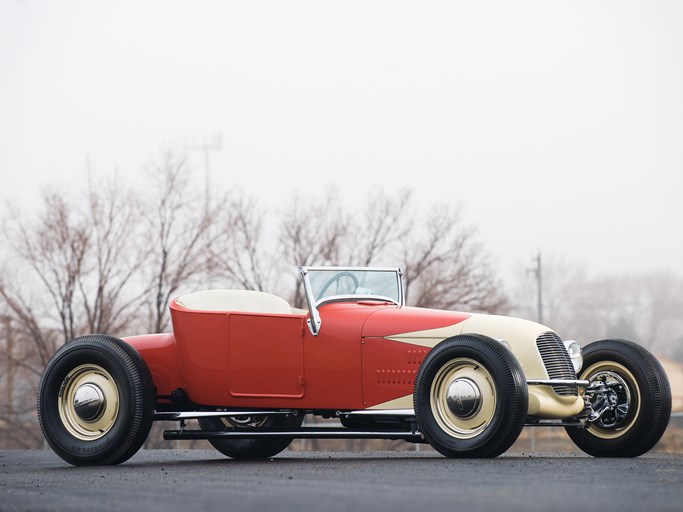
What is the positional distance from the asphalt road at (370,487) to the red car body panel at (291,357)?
985mm

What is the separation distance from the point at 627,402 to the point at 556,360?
130 cm

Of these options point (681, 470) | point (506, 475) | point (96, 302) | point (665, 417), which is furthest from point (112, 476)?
point (96, 302)

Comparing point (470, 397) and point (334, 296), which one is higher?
point (334, 296)

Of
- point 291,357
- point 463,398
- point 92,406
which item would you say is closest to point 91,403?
point 92,406

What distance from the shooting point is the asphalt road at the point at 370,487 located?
18.8 feet

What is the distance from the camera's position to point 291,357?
10.8 metres

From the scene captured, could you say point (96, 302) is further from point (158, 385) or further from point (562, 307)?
point (562, 307)

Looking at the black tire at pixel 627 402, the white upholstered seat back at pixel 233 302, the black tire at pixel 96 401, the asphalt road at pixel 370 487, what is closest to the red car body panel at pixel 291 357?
the white upholstered seat back at pixel 233 302

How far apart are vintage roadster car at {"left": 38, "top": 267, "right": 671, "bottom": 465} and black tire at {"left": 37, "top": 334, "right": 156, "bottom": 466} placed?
0.04 ft

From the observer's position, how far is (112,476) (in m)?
8.80

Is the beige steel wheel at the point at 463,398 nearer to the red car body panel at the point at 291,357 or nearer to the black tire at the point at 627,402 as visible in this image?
the red car body panel at the point at 291,357

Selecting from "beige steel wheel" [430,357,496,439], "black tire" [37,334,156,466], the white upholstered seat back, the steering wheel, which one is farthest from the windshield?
"beige steel wheel" [430,357,496,439]

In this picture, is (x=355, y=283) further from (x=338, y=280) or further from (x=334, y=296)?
(x=334, y=296)

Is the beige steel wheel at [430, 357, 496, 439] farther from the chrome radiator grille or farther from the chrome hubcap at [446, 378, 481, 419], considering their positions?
the chrome radiator grille
